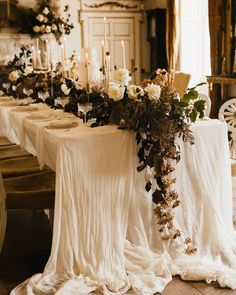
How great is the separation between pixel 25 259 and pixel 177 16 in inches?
231

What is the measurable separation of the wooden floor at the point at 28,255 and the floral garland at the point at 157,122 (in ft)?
1.09

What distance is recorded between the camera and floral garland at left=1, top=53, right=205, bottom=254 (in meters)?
2.68

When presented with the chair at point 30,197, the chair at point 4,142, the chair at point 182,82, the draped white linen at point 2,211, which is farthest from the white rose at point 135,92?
the chair at point 182,82

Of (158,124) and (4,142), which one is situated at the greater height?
(158,124)

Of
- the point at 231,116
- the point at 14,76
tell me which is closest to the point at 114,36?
the point at 14,76

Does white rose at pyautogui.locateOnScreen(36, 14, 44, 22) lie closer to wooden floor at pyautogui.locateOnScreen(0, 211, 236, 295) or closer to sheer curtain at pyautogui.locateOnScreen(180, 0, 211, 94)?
sheer curtain at pyautogui.locateOnScreen(180, 0, 211, 94)

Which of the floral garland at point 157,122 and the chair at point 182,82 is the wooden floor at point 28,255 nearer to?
the floral garland at point 157,122

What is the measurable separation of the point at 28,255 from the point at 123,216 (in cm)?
80

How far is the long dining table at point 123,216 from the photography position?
2.62 m

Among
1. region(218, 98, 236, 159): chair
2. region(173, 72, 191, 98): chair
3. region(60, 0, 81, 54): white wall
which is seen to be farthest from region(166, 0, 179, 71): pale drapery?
region(218, 98, 236, 159): chair

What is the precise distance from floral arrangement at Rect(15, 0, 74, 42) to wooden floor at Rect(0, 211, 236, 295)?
4925mm

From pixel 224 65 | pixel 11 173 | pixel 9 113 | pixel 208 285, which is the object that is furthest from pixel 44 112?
pixel 224 65

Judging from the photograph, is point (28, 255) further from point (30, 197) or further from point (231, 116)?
point (231, 116)

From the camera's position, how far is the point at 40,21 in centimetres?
812
